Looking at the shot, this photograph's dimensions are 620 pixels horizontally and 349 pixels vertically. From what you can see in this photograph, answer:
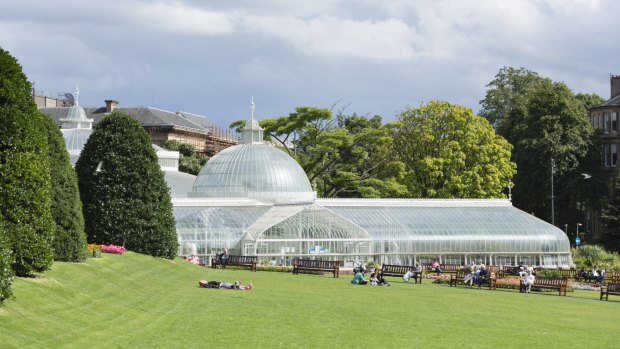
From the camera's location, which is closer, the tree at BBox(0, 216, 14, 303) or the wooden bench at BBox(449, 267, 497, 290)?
the tree at BBox(0, 216, 14, 303)

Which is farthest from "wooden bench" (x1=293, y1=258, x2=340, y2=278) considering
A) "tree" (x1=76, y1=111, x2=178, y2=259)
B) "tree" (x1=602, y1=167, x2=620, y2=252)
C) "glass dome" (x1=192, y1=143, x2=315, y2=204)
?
"tree" (x1=602, y1=167, x2=620, y2=252)

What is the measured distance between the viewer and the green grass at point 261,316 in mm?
23509

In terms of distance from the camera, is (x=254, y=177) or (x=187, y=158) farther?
(x=187, y=158)

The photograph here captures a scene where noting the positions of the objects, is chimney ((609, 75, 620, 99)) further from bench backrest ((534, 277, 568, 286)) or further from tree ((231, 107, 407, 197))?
bench backrest ((534, 277, 568, 286))

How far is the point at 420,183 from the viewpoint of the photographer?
298 feet

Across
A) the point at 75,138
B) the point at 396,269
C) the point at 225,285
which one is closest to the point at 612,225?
the point at 396,269

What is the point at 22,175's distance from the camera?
26828 millimetres

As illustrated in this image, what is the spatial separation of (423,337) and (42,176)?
10.7 m

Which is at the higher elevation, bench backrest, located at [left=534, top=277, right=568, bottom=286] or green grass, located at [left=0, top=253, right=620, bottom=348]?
bench backrest, located at [left=534, top=277, right=568, bottom=286]

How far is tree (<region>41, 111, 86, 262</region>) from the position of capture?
33.2m

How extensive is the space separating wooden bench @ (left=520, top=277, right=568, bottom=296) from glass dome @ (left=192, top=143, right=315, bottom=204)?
2704 centimetres

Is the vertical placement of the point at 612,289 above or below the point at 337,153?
below

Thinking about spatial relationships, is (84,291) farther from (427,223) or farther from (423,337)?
(427,223)

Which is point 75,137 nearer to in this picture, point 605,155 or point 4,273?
point 605,155
